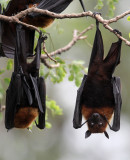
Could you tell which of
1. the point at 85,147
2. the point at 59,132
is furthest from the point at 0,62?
the point at 85,147

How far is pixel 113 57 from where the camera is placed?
6996 mm

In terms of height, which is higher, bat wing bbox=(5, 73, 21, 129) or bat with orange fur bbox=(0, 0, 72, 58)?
bat with orange fur bbox=(0, 0, 72, 58)

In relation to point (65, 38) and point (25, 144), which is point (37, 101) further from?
point (25, 144)

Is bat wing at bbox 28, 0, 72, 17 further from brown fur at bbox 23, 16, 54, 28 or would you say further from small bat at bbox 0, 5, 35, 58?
small bat at bbox 0, 5, 35, 58

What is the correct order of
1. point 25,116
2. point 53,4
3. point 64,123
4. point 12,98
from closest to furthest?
point 12,98
point 25,116
point 53,4
point 64,123

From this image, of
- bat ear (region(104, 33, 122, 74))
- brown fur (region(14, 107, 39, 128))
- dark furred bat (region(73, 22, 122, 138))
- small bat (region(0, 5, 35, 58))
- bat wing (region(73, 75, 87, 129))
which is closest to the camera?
bat ear (region(104, 33, 122, 74))

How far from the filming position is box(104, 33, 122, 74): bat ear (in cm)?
685

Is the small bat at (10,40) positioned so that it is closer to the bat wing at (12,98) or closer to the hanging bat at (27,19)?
the hanging bat at (27,19)

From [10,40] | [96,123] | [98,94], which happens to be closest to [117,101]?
[98,94]

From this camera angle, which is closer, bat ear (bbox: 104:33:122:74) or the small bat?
bat ear (bbox: 104:33:122:74)

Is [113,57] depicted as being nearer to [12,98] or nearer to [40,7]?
[40,7]

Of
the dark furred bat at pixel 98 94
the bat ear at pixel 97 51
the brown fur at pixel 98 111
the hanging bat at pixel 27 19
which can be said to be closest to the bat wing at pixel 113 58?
the dark furred bat at pixel 98 94

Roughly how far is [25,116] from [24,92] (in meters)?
0.59

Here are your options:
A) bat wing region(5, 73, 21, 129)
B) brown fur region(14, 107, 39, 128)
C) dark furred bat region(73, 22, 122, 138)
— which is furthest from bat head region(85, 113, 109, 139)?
bat wing region(5, 73, 21, 129)
